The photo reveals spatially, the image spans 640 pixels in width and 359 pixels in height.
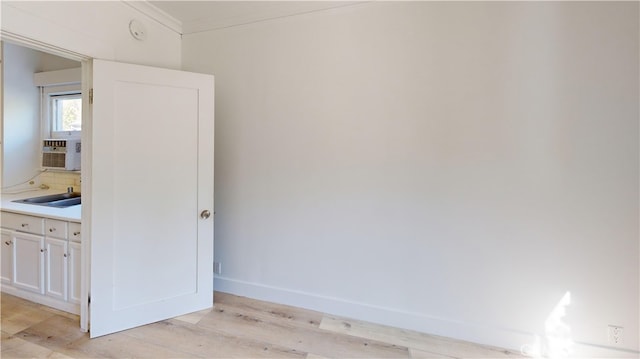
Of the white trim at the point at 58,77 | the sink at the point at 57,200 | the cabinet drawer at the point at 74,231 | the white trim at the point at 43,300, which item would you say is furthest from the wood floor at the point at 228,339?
the white trim at the point at 58,77

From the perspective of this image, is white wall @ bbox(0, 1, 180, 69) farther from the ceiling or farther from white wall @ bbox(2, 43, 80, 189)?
white wall @ bbox(2, 43, 80, 189)

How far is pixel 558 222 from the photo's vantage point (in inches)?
74.6

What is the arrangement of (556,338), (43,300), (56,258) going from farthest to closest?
1. (43,300)
2. (56,258)
3. (556,338)

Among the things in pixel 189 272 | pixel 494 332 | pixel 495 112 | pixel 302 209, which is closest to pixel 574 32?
pixel 495 112

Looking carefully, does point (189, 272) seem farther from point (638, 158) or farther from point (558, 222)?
point (638, 158)

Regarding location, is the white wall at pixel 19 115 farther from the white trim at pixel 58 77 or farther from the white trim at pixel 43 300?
the white trim at pixel 43 300

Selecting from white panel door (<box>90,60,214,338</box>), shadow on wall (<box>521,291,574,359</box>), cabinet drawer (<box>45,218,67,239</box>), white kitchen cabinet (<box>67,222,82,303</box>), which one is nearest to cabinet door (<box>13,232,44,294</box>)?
cabinet drawer (<box>45,218,67,239</box>)

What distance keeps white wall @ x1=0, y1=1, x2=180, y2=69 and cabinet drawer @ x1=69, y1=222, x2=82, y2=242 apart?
1.31 metres

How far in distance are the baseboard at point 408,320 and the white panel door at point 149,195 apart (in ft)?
1.41

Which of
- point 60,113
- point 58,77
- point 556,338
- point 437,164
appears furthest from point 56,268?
point 556,338

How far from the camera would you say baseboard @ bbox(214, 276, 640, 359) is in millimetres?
1873

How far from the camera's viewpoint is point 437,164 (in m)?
2.11

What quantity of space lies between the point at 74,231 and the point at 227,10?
2229 millimetres

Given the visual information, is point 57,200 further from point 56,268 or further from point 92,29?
point 92,29
